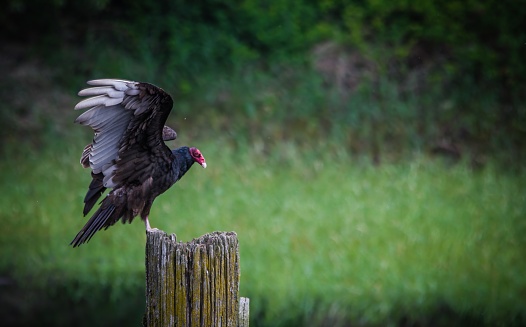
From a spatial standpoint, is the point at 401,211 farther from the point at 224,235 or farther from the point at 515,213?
the point at 224,235

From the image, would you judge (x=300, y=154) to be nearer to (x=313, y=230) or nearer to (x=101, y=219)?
(x=313, y=230)

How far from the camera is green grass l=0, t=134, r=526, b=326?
23.5 feet

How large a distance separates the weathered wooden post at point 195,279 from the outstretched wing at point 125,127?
1.16 meters

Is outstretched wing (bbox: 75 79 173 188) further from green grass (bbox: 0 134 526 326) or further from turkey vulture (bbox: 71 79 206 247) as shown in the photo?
green grass (bbox: 0 134 526 326)

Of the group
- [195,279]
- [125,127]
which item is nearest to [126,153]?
[125,127]

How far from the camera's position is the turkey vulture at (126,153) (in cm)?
433

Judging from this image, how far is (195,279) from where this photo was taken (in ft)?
10.3

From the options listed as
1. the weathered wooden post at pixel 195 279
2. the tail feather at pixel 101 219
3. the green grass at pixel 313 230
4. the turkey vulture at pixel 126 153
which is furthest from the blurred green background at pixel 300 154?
the weathered wooden post at pixel 195 279

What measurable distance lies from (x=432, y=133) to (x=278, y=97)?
1.87 m

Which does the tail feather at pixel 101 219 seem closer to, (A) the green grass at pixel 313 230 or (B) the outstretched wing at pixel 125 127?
(B) the outstretched wing at pixel 125 127

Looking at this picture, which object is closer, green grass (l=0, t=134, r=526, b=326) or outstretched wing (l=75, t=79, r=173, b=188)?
outstretched wing (l=75, t=79, r=173, b=188)

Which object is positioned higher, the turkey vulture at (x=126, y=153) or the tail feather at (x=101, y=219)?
the turkey vulture at (x=126, y=153)

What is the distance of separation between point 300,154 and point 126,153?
16.3ft

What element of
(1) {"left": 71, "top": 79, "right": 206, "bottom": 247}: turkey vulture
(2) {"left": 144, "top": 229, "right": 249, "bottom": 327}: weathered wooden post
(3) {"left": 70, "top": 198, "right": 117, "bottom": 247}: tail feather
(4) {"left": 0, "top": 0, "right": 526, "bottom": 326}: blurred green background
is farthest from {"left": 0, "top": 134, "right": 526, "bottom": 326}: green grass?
(2) {"left": 144, "top": 229, "right": 249, "bottom": 327}: weathered wooden post
